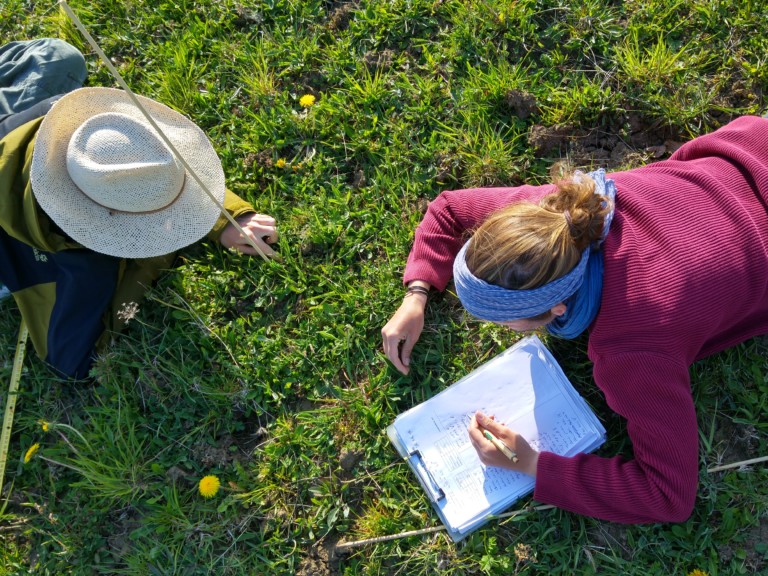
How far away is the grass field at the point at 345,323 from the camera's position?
8.21 feet

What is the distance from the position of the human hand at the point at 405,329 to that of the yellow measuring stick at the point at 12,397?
1.78 metres

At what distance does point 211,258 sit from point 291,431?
3.09 ft

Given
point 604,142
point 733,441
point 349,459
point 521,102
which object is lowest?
point 349,459

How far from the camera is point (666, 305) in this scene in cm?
190

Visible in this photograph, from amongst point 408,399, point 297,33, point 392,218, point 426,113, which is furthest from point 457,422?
point 297,33

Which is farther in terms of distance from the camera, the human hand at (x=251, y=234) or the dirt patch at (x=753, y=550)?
the human hand at (x=251, y=234)

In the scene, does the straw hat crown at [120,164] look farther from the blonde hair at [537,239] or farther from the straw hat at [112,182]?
the blonde hair at [537,239]

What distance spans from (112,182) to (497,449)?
1.80 metres

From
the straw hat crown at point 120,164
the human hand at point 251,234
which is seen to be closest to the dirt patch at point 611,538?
the human hand at point 251,234

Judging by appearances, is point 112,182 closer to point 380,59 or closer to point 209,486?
point 209,486

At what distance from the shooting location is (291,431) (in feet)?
8.79

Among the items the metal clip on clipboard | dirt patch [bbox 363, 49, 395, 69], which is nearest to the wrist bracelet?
the metal clip on clipboard

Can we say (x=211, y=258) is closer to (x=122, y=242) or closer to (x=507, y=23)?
(x=122, y=242)

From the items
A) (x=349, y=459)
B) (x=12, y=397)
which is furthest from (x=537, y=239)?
(x=12, y=397)
